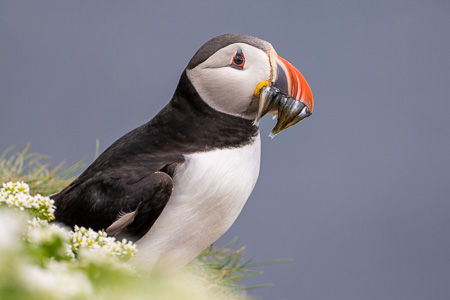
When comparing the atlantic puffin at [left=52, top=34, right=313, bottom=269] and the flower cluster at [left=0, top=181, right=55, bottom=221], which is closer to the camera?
the flower cluster at [left=0, top=181, right=55, bottom=221]

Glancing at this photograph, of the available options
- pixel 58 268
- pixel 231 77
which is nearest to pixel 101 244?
pixel 58 268

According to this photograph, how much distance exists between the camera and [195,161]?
79.6 inches

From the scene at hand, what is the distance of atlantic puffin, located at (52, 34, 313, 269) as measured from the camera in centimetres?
196

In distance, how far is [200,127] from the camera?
2.09m

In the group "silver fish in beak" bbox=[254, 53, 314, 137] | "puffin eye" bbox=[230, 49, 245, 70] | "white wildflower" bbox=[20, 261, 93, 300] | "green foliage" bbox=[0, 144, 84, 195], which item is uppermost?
"puffin eye" bbox=[230, 49, 245, 70]

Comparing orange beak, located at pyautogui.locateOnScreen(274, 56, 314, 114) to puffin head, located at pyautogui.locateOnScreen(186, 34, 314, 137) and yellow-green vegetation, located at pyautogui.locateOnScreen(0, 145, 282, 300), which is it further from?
yellow-green vegetation, located at pyautogui.locateOnScreen(0, 145, 282, 300)

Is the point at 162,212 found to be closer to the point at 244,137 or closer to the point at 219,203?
the point at 219,203

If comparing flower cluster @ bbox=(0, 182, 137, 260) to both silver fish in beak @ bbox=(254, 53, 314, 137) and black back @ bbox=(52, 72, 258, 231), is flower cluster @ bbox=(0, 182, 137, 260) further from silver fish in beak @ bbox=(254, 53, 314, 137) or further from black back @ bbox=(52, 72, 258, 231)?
silver fish in beak @ bbox=(254, 53, 314, 137)

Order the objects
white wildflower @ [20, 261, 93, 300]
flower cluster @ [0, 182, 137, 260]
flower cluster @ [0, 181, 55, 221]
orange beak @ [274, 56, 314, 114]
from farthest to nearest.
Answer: orange beak @ [274, 56, 314, 114] < flower cluster @ [0, 181, 55, 221] < flower cluster @ [0, 182, 137, 260] < white wildflower @ [20, 261, 93, 300]

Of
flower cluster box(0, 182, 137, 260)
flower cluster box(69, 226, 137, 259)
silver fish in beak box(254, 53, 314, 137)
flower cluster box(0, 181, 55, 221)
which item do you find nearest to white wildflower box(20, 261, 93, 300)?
flower cluster box(0, 182, 137, 260)

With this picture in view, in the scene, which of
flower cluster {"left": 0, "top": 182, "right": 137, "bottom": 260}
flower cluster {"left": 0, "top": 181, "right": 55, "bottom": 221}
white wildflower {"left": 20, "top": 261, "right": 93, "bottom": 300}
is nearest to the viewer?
white wildflower {"left": 20, "top": 261, "right": 93, "bottom": 300}

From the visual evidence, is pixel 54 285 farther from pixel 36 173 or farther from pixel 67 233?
pixel 36 173

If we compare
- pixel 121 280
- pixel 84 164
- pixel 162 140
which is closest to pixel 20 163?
pixel 84 164

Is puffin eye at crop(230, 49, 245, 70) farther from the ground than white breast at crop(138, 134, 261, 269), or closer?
farther from the ground
